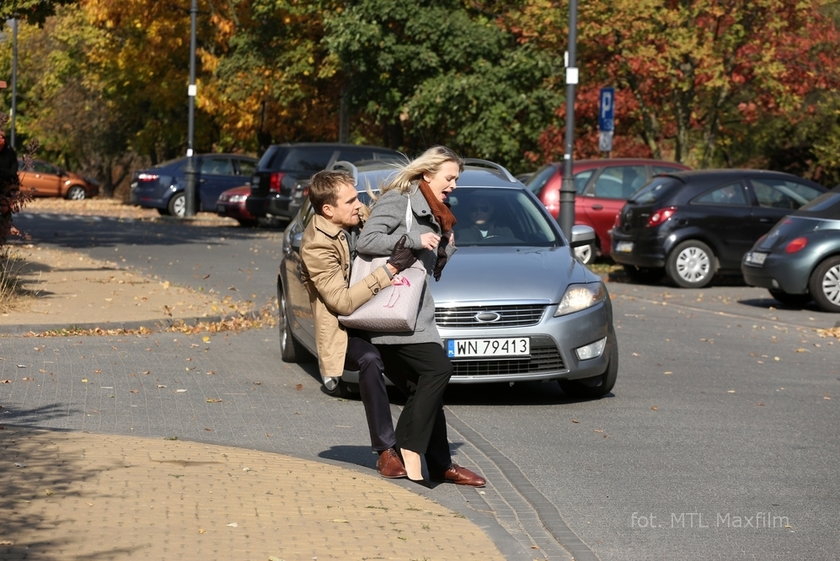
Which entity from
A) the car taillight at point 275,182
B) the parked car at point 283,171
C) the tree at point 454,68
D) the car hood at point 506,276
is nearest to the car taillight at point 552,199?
the parked car at point 283,171

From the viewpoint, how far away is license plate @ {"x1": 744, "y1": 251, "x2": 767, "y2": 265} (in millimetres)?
19625

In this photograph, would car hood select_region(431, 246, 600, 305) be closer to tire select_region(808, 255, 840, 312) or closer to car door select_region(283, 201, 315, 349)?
car door select_region(283, 201, 315, 349)

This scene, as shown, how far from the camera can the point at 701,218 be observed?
22484 mm

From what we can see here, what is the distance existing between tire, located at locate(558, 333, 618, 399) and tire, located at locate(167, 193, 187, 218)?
31.4 metres

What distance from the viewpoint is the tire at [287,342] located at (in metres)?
12.8

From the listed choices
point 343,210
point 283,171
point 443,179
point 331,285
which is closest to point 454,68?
point 283,171

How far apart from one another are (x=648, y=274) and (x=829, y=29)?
563 inches

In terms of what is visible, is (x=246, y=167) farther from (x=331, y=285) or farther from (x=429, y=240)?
(x=429, y=240)

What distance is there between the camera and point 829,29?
36156 mm

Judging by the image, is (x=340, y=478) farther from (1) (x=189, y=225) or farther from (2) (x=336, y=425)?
(1) (x=189, y=225)

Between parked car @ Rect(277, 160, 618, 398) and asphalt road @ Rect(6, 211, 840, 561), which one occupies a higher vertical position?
parked car @ Rect(277, 160, 618, 398)

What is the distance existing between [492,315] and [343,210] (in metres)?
3.07

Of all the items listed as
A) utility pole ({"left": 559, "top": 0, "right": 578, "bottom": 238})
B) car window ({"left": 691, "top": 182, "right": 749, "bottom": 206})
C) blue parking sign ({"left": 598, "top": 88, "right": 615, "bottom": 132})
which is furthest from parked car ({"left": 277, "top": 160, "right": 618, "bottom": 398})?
blue parking sign ({"left": 598, "top": 88, "right": 615, "bottom": 132})

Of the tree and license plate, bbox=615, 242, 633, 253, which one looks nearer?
license plate, bbox=615, 242, 633, 253
